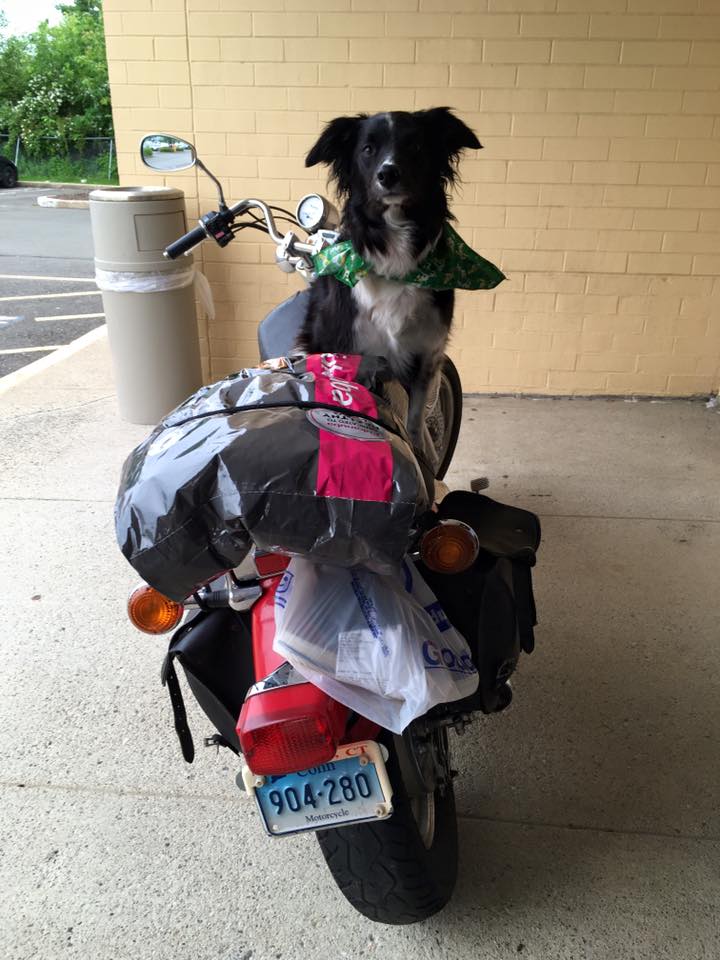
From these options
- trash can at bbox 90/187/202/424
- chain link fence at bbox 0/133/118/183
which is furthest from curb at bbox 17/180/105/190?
trash can at bbox 90/187/202/424

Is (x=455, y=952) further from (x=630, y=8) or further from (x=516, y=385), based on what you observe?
(x=630, y=8)

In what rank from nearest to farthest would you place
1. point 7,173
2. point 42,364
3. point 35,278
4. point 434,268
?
point 434,268, point 42,364, point 35,278, point 7,173

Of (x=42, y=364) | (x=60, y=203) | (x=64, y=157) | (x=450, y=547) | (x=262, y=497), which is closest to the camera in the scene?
(x=262, y=497)

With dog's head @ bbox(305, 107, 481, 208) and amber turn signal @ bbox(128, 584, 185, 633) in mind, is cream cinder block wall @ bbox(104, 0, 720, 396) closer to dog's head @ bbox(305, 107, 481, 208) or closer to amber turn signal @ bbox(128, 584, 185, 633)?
dog's head @ bbox(305, 107, 481, 208)

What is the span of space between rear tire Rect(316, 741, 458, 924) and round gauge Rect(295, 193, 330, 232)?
163 centimetres

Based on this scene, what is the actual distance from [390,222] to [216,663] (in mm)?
1364

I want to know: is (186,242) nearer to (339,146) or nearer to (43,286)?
(339,146)

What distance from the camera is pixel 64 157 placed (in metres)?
30.0

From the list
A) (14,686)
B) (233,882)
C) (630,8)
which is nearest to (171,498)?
(233,882)

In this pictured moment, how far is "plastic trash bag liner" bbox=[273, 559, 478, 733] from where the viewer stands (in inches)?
53.6

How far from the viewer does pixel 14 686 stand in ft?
8.40

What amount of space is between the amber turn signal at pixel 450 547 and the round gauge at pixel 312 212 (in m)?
1.28

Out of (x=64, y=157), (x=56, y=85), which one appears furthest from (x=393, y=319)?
(x=56, y=85)

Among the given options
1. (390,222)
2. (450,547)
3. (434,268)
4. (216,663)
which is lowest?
(216,663)
